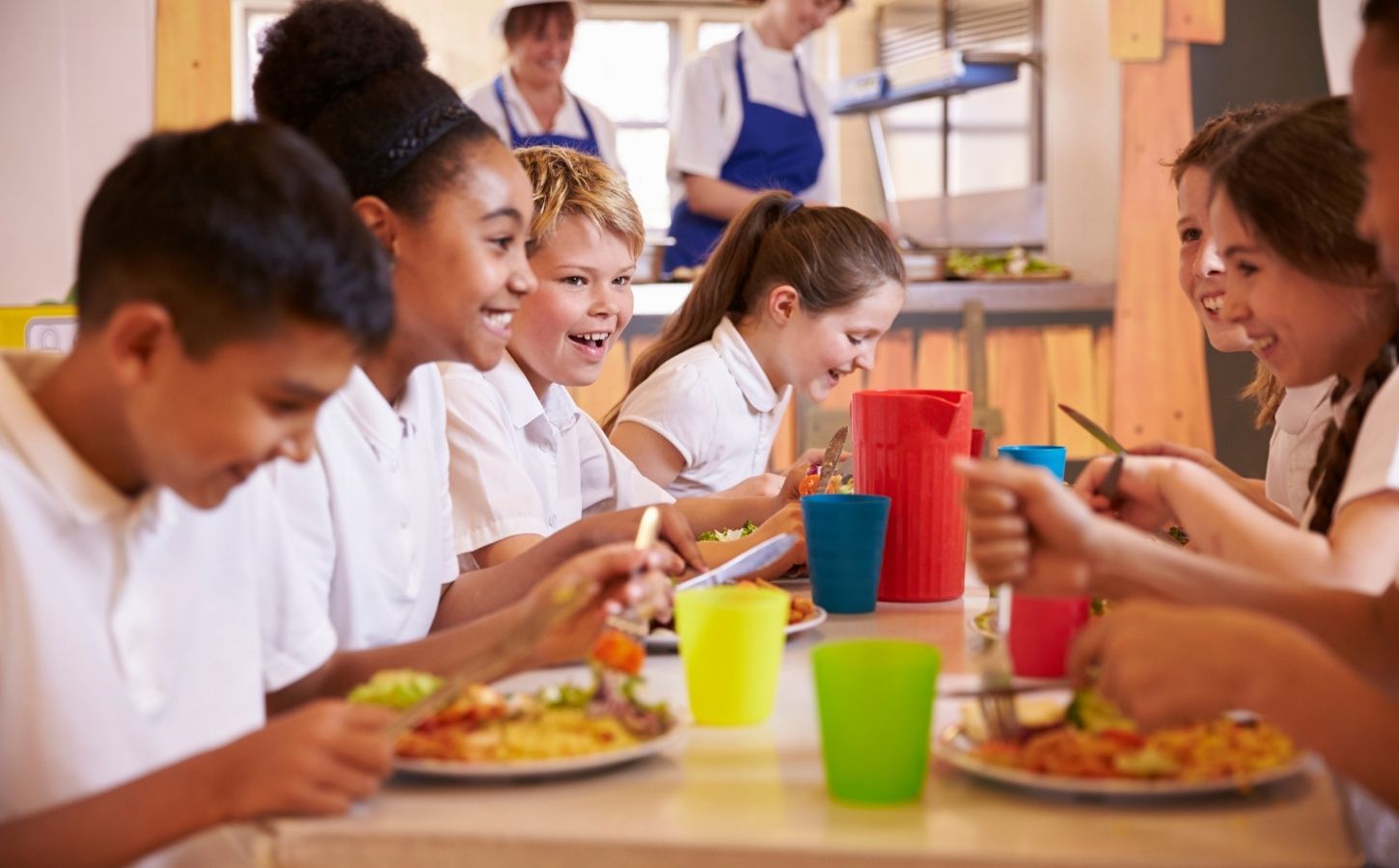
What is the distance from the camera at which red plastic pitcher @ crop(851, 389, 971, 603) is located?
1689 millimetres

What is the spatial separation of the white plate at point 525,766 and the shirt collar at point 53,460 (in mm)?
294

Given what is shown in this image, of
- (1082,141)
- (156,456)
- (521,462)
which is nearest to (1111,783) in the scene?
(156,456)

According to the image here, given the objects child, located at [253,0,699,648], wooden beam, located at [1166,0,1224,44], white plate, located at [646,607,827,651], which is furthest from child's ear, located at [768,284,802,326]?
wooden beam, located at [1166,0,1224,44]

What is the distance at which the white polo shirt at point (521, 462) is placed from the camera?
6.33 ft

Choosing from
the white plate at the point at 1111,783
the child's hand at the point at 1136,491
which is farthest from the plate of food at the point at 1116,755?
the child's hand at the point at 1136,491

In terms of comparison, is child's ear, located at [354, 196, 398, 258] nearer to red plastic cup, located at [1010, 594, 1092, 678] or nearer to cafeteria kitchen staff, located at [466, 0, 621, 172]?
red plastic cup, located at [1010, 594, 1092, 678]

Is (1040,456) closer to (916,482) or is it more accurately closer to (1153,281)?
(916,482)

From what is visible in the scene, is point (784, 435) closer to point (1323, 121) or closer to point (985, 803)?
point (1323, 121)

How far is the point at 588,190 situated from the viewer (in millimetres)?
2283

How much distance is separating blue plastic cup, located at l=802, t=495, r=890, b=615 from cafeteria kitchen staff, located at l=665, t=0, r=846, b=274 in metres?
3.15

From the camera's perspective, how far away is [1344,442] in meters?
1.49

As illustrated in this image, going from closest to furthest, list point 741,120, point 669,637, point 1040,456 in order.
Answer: point 669,637 < point 1040,456 < point 741,120

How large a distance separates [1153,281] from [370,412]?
357 centimetres

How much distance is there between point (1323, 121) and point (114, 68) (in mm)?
2862
